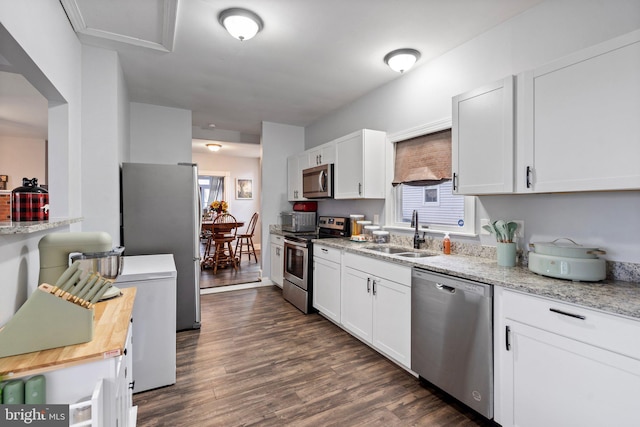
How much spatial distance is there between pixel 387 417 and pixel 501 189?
1.61 meters

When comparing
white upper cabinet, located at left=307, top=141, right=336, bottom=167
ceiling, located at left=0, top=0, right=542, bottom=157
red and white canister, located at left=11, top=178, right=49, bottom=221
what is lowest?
red and white canister, located at left=11, top=178, right=49, bottom=221

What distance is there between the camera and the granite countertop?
1.30 metres

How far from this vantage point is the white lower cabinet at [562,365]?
1.24m

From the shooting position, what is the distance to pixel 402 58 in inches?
105

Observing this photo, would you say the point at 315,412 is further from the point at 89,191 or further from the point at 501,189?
the point at 89,191

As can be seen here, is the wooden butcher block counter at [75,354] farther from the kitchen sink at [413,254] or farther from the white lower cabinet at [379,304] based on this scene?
the kitchen sink at [413,254]

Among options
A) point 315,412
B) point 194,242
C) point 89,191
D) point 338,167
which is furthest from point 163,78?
point 315,412

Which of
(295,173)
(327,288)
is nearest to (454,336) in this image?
(327,288)

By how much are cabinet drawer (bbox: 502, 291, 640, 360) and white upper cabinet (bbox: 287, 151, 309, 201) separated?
329cm

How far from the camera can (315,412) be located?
1889 millimetres

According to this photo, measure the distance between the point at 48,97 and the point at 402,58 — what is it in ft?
8.95

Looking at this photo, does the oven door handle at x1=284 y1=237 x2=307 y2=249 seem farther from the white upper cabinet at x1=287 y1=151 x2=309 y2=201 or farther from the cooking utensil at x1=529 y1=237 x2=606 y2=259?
the cooking utensil at x1=529 y1=237 x2=606 y2=259

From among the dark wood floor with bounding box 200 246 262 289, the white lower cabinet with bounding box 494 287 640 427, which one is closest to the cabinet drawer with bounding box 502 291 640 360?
the white lower cabinet with bounding box 494 287 640 427
